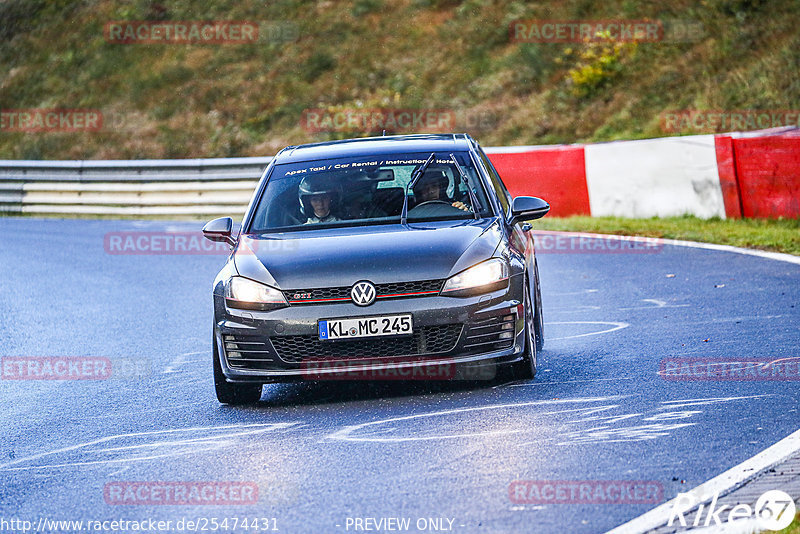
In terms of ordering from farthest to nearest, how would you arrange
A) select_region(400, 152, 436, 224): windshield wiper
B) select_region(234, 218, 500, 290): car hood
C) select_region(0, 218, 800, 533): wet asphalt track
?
select_region(400, 152, 436, 224): windshield wiper, select_region(234, 218, 500, 290): car hood, select_region(0, 218, 800, 533): wet asphalt track

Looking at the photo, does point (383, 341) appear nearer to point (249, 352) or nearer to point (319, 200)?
point (249, 352)

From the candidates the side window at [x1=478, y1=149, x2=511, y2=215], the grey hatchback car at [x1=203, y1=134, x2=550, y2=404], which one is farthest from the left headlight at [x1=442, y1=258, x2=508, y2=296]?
the side window at [x1=478, y1=149, x2=511, y2=215]

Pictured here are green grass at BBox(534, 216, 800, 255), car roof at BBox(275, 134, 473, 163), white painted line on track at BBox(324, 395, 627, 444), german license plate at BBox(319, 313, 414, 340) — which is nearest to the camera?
white painted line on track at BBox(324, 395, 627, 444)

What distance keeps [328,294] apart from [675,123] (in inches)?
873

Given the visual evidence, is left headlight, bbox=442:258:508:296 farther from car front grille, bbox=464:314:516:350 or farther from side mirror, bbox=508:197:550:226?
side mirror, bbox=508:197:550:226

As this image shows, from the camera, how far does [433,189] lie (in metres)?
8.68

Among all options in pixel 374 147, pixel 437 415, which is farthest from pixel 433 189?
pixel 437 415

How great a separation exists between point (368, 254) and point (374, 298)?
34cm

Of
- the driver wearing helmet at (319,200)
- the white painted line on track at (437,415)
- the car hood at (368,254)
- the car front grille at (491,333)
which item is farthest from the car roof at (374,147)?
the white painted line on track at (437,415)

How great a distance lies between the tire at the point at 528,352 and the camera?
7.84 m

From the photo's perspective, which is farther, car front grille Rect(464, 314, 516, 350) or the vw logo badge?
car front grille Rect(464, 314, 516, 350)

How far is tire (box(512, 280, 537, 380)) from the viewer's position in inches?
309

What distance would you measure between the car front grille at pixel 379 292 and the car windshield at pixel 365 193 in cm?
104

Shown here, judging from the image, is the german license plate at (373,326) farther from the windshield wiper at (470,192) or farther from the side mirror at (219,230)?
the side mirror at (219,230)
